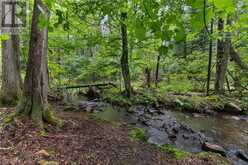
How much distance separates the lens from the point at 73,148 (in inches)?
154

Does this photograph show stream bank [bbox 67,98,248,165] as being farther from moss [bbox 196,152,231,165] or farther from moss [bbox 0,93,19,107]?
moss [bbox 0,93,19,107]

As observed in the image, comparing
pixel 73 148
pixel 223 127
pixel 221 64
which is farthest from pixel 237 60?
pixel 73 148

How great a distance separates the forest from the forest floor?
0.02m

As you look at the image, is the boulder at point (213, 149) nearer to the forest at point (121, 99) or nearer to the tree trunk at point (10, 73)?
the forest at point (121, 99)

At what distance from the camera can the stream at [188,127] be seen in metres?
5.57

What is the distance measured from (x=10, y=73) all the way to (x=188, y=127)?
5.05m

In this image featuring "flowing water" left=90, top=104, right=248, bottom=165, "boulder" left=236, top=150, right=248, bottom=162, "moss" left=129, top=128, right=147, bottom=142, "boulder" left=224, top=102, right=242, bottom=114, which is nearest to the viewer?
"boulder" left=236, top=150, right=248, bottom=162

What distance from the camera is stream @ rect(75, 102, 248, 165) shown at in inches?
219

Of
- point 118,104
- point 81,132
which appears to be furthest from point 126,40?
point 81,132

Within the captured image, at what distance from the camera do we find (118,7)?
1941 mm

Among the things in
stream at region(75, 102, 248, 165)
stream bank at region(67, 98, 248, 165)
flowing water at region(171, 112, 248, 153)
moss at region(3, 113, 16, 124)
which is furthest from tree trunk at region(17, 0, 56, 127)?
flowing water at region(171, 112, 248, 153)

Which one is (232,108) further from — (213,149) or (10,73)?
(10,73)

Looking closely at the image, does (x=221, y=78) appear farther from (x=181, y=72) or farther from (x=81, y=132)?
(x=81, y=132)

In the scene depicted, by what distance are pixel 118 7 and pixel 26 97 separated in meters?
3.33
